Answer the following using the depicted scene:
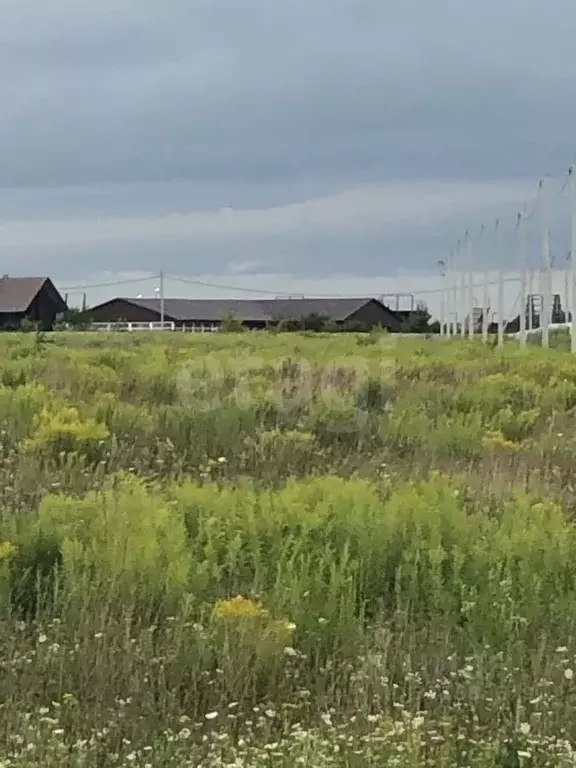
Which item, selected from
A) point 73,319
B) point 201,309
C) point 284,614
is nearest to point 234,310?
point 201,309

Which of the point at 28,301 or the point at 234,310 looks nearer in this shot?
the point at 28,301

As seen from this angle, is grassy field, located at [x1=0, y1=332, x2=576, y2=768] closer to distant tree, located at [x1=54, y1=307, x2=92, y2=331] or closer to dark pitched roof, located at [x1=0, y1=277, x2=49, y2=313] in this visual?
distant tree, located at [x1=54, y1=307, x2=92, y2=331]

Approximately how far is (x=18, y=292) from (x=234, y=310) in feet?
53.7

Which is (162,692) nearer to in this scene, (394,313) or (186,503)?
(186,503)

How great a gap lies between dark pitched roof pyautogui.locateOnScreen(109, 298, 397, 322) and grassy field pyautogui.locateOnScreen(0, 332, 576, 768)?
7946 cm

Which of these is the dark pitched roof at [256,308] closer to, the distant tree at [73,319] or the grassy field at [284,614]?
the distant tree at [73,319]

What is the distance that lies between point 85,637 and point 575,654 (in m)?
1.85

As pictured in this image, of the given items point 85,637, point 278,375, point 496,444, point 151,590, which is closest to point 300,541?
point 151,590

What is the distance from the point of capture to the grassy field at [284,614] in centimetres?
383

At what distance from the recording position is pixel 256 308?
314 ft

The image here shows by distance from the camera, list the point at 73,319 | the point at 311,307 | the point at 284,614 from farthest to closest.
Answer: the point at 311,307 < the point at 73,319 < the point at 284,614

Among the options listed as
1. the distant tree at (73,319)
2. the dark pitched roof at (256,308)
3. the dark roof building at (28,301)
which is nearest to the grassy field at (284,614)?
the distant tree at (73,319)

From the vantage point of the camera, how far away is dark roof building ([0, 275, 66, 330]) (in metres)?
78.8

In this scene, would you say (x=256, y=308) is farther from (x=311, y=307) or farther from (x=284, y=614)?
(x=284, y=614)
